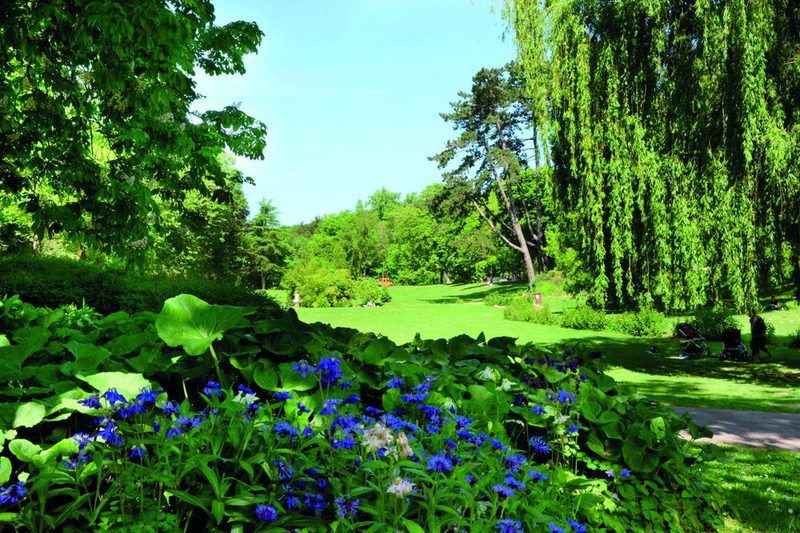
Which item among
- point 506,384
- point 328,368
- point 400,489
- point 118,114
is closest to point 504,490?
point 400,489

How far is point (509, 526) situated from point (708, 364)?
1466cm

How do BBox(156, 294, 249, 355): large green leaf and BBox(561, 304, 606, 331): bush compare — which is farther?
BBox(561, 304, 606, 331): bush

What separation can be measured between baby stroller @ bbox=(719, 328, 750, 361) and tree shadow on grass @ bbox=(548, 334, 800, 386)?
7.7 inches

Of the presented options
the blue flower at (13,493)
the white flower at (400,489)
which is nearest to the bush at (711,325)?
the white flower at (400,489)

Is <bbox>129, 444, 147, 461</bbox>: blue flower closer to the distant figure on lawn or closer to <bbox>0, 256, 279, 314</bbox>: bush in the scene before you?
<bbox>0, 256, 279, 314</bbox>: bush

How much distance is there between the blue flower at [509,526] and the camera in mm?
1707

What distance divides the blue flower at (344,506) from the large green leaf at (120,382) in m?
0.96

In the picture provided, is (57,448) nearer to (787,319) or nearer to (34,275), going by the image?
(34,275)

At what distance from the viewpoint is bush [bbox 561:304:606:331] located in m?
21.4

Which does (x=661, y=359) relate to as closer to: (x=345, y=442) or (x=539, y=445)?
(x=539, y=445)

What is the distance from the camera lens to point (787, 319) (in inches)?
841

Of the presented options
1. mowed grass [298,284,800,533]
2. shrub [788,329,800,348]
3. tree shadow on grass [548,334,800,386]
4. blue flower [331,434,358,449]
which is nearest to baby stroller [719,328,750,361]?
tree shadow on grass [548,334,800,386]

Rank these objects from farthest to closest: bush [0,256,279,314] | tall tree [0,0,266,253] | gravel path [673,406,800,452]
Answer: bush [0,256,279,314], tall tree [0,0,266,253], gravel path [673,406,800,452]

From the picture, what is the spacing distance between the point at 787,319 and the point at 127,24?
2485cm
